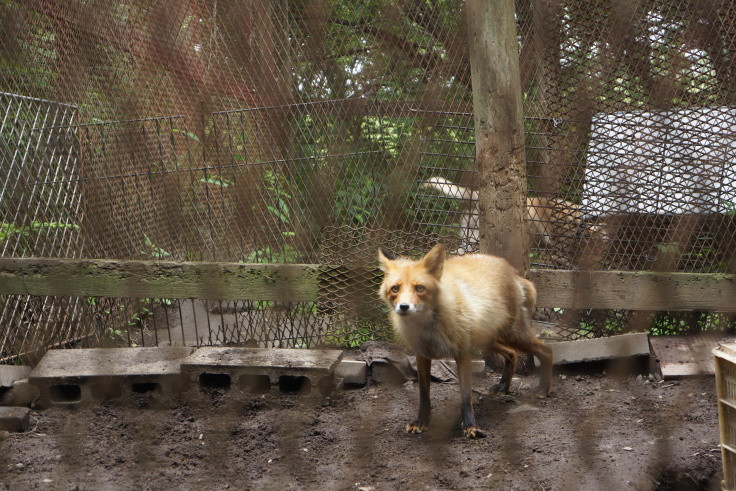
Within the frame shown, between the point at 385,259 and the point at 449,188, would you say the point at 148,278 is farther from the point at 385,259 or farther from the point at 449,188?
the point at 449,188

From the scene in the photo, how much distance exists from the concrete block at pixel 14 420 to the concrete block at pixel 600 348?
2978 mm

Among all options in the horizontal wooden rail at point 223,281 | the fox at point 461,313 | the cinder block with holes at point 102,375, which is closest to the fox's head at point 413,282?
the fox at point 461,313

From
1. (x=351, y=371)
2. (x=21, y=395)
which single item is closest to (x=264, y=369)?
(x=351, y=371)

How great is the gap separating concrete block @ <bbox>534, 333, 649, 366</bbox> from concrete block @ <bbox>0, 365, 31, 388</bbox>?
319 centimetres

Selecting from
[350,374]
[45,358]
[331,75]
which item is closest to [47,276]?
[45,358]

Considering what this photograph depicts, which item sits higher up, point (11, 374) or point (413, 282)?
point (413, 282)

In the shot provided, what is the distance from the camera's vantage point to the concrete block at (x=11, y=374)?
382cm

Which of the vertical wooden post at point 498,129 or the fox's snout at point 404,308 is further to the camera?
the vertical wooden post at point 498,129

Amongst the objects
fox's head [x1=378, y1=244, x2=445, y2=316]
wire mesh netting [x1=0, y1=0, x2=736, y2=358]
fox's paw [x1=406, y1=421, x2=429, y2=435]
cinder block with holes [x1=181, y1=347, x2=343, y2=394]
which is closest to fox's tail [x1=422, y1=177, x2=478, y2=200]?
wire mesh netting [x1=0, y1=0, x2=736, y2=358]

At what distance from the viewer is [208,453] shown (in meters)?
3.11

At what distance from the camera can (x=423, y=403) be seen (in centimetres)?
349

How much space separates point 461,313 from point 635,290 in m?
1.19

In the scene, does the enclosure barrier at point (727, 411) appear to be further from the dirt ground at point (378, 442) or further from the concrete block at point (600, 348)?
the concrete block at point (600, 348)

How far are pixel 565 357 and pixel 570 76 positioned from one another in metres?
1.70
